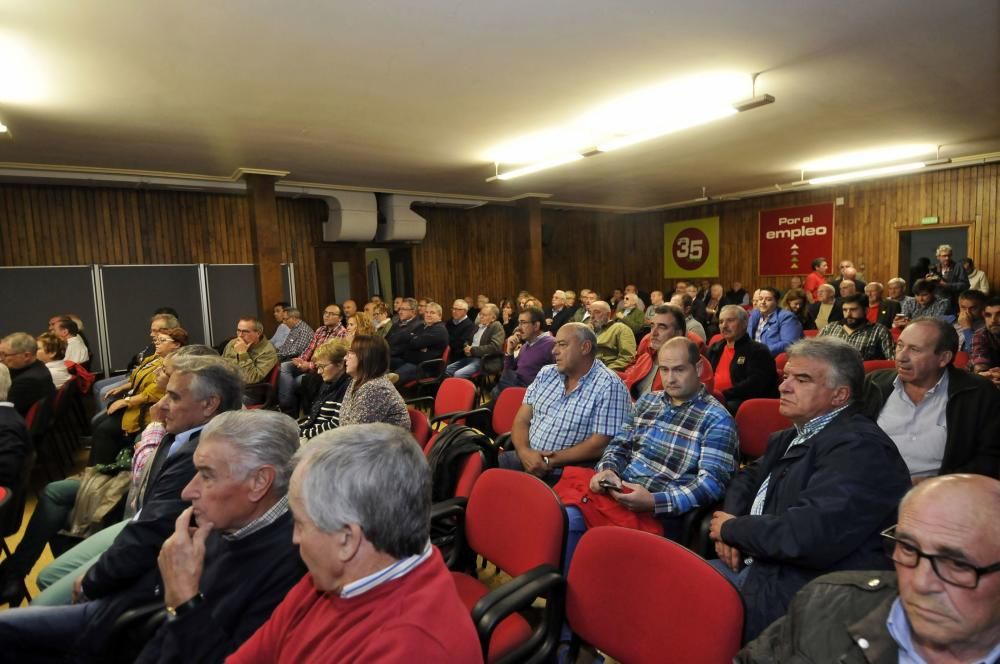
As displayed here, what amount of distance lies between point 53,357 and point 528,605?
5.04 meters

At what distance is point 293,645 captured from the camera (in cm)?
108

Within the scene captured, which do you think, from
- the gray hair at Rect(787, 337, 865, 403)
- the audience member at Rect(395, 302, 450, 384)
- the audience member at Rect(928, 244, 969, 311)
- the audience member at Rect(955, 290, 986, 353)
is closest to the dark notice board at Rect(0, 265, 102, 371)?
the audience member at Rect(395, 302, 450, 384)

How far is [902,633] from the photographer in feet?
3.36

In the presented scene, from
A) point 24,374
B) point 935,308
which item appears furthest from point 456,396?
point 935,308

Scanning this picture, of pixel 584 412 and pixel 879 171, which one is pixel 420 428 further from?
pixel 879 171

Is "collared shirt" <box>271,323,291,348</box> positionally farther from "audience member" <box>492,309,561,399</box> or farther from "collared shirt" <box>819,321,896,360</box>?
"collared shirt" <box>819,321,896,360</box>

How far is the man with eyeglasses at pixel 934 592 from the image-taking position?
0.92m

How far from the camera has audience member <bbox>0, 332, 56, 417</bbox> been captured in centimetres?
352

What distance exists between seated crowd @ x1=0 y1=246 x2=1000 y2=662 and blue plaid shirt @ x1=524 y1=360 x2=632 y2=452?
0.01 metres

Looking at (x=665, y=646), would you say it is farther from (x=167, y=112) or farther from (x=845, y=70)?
(x=167, y=112)

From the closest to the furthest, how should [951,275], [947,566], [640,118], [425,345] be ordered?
1. [947,566]
2. [640,118]
3. [425,345]
4. [951,275]

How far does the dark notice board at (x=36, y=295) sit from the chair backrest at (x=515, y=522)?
643cm

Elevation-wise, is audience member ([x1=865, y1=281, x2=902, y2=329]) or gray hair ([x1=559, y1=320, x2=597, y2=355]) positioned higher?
gray hair ([x1=559, y1=320, x2=597, y2=355])

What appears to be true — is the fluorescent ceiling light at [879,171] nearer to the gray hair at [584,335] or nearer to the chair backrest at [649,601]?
the gray hair at [584,335]
